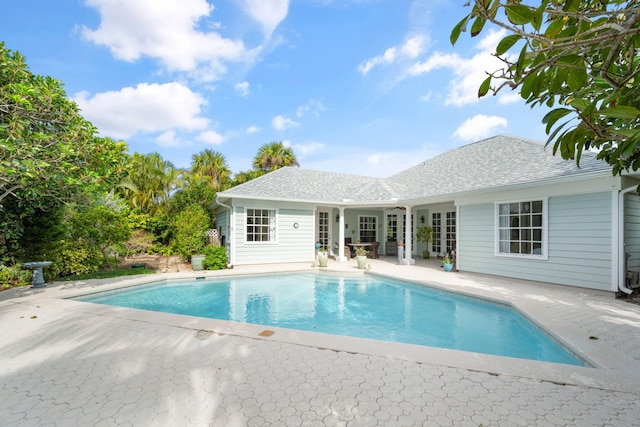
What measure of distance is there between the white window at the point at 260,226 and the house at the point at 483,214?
0.15ft

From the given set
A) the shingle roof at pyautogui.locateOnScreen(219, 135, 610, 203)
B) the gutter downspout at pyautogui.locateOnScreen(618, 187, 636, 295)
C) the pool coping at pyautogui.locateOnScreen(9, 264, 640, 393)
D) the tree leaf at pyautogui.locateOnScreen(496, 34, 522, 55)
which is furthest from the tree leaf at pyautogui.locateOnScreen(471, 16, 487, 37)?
the gutter downspout at pyautogui.locateOnScreen(618, 187, 636, 295)

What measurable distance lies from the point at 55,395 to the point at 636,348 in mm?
7306

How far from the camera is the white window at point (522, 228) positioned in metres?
8.13

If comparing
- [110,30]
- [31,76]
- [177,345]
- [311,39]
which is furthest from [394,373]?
[110,30]

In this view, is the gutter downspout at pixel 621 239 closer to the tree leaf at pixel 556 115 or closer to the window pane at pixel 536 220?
the window pane at pixel 536 220

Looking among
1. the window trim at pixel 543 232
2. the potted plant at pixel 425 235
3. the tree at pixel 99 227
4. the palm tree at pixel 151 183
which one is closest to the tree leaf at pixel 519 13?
the window trim at pixel 543 232

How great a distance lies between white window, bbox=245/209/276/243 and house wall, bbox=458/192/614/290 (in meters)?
Result: 8.47

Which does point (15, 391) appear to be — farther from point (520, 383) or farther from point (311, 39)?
point (311, 39)

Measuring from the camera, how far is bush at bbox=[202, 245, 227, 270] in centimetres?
1107

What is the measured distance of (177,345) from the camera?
411 cm

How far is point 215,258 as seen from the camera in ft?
36.7

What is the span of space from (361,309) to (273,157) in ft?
61.8

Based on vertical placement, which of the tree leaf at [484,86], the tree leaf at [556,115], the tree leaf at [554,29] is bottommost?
the tree leaf at [556,115]

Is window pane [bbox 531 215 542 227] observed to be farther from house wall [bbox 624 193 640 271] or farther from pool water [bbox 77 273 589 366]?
pool water [bbox 77 273 589 366]
